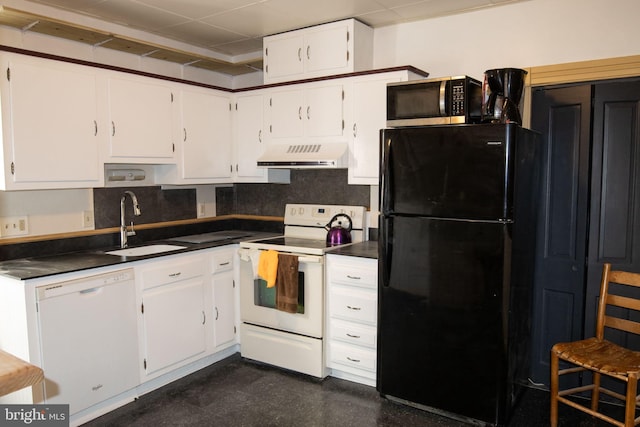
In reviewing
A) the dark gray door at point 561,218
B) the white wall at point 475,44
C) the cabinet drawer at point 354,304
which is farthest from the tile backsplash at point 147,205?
the dark gray door at point 561,218

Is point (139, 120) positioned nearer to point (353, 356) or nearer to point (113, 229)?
point (113, 229)

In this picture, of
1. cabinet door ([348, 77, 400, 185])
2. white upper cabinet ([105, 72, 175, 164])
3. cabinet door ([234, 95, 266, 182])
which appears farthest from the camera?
cabinet door ([234, 95, 266, 182])

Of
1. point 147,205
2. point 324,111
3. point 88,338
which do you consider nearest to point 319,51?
point 324,111

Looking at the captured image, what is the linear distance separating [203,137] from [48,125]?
125 cm

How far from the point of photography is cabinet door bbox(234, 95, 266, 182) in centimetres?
401

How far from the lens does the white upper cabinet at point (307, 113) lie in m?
3.57

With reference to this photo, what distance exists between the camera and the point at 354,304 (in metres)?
3.19

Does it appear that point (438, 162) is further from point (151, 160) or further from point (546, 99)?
point (151, 160)

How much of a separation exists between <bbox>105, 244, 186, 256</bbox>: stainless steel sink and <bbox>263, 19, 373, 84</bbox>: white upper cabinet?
159 centimetres

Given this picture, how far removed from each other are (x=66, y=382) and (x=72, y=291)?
502mm

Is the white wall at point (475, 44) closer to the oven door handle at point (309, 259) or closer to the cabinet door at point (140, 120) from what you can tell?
the cabinet door at point (140, 120)

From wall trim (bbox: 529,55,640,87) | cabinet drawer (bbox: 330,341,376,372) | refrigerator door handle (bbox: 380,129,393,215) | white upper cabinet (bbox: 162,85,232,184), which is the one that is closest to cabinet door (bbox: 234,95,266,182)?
white upper cabinet (bbox: 162,85,232,184)

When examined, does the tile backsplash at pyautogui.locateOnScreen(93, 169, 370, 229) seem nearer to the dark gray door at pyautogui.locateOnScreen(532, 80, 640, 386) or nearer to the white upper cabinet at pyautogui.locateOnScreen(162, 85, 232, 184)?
the white upper cabinet at pyautogui.locateOnScreen(162, 85, 232, 184)

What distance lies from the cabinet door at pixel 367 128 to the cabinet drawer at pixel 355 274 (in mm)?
682
